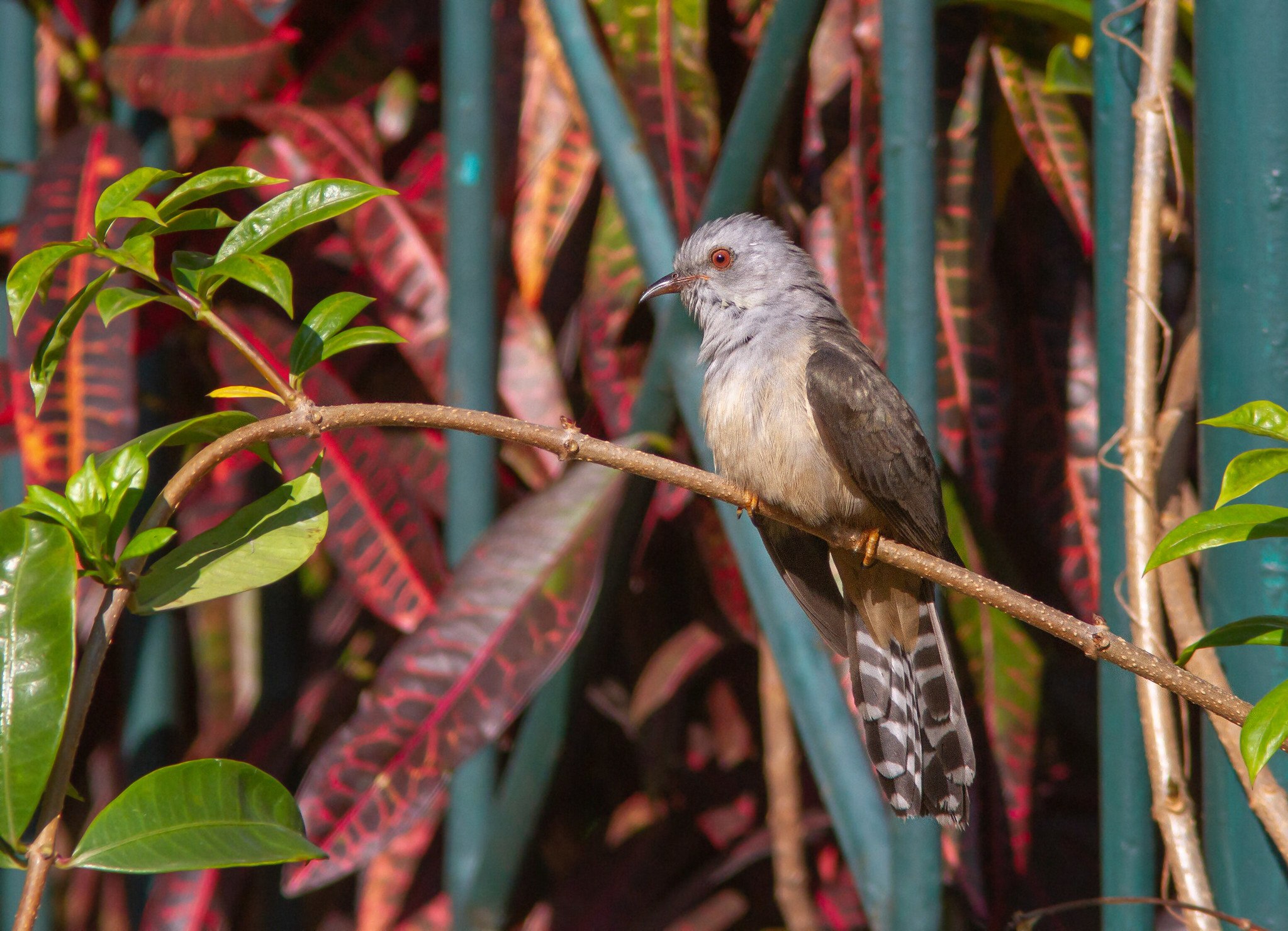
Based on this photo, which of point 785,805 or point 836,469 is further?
point 785,805

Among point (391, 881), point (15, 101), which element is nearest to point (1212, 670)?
point (391, 881)

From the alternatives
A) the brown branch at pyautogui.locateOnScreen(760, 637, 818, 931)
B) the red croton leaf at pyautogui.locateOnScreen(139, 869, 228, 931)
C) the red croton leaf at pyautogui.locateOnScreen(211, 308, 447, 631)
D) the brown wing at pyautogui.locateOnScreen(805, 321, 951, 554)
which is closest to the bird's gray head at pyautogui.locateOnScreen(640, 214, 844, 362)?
the brown wing at pyautogui.locateOnScreen(805, 321, 951, 554)

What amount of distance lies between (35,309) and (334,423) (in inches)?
75.0

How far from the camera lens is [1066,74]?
97.1 inches

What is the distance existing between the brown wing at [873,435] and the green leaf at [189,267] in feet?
3.88

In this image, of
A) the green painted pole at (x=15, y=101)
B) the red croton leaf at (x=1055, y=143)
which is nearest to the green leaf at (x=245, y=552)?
the red croton leaf at (x=1055, y=143)

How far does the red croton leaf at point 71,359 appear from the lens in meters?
2.83

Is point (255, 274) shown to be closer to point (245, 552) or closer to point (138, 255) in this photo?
point (138, 255)

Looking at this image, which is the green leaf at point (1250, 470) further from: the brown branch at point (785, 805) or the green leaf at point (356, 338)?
the brown branch at point (785, 805)

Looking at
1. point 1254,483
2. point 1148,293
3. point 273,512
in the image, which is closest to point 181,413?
point 273,512

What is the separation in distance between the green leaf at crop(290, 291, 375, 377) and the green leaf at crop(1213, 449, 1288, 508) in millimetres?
985

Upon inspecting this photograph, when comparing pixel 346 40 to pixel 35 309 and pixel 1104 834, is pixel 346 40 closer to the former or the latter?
pixel 35 309

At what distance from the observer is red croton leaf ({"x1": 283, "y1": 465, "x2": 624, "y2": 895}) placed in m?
2.53

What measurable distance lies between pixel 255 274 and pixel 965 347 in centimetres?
166
